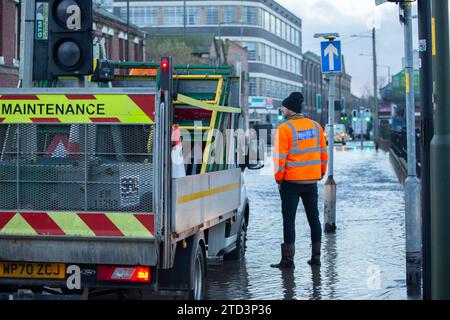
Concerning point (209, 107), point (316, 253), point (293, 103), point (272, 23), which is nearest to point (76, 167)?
point (209, 107)

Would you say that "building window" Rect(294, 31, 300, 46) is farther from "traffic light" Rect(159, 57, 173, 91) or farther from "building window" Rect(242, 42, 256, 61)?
"traffic light" Rect(159, 57, 173, 91)

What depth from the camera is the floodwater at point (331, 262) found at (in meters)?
8.91

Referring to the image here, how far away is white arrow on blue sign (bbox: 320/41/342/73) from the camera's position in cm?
1431

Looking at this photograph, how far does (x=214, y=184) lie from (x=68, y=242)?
80.2 inches

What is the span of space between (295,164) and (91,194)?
3772mm

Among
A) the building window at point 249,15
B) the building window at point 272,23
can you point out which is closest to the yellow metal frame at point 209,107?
the building window at point 249,15

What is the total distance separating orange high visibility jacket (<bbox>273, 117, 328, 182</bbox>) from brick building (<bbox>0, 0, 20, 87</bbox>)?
23.4 meters

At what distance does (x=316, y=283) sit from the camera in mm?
9367

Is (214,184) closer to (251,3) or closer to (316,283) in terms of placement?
(316,283)

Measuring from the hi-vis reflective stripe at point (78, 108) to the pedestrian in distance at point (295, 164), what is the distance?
3.56 m

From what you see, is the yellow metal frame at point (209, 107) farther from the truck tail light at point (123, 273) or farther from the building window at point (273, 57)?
the building window at point (273, 57)

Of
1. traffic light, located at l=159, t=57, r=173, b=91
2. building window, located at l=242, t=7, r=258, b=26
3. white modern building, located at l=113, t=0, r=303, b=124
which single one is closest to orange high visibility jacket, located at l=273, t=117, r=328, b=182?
traffic light, located at l=159, t=57, r=173, b=91
